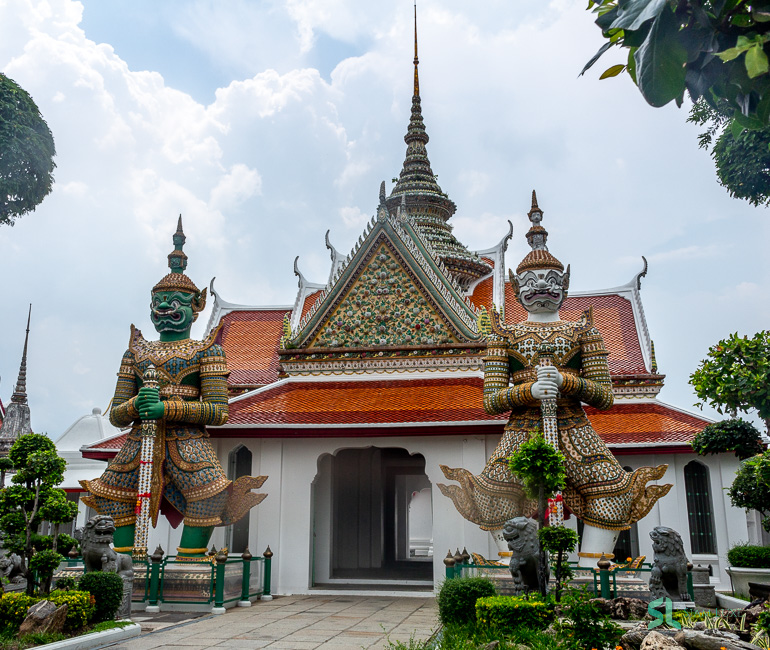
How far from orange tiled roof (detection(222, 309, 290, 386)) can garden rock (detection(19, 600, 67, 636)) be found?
7106mm

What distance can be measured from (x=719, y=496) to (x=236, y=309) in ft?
32.8

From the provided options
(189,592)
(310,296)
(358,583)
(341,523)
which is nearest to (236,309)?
(310,296)

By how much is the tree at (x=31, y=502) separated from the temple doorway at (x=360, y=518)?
5.12 metres

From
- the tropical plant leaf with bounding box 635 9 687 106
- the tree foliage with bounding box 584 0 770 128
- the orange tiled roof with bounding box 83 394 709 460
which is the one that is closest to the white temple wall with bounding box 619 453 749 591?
the orange tiled roof with bounding box 83 394 709 460

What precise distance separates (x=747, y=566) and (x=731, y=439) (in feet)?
5.26

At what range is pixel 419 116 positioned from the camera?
60.5 feet

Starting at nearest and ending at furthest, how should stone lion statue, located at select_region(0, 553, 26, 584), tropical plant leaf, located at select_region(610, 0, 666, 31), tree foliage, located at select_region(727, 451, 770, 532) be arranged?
tropical plant leaf, located at select_region(610, 0, 666, 31) < stone lion statue, located at select_region(0, 553, 26, 584) < tree foliage, located at select_region(727, 451, 770, 532)

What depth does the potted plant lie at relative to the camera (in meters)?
8.97

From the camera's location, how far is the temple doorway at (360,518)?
11.9m

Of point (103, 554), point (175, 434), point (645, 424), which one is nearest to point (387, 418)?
point (175, 434)

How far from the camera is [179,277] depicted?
10.1 meters

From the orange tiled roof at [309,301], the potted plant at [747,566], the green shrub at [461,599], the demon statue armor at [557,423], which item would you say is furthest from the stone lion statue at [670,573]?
the orange tiled roof at [309,301]

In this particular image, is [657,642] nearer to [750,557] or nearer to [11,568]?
[750,557]

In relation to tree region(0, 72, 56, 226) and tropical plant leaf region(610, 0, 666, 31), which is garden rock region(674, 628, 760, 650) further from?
tree region(0, 72, 56, 226)
